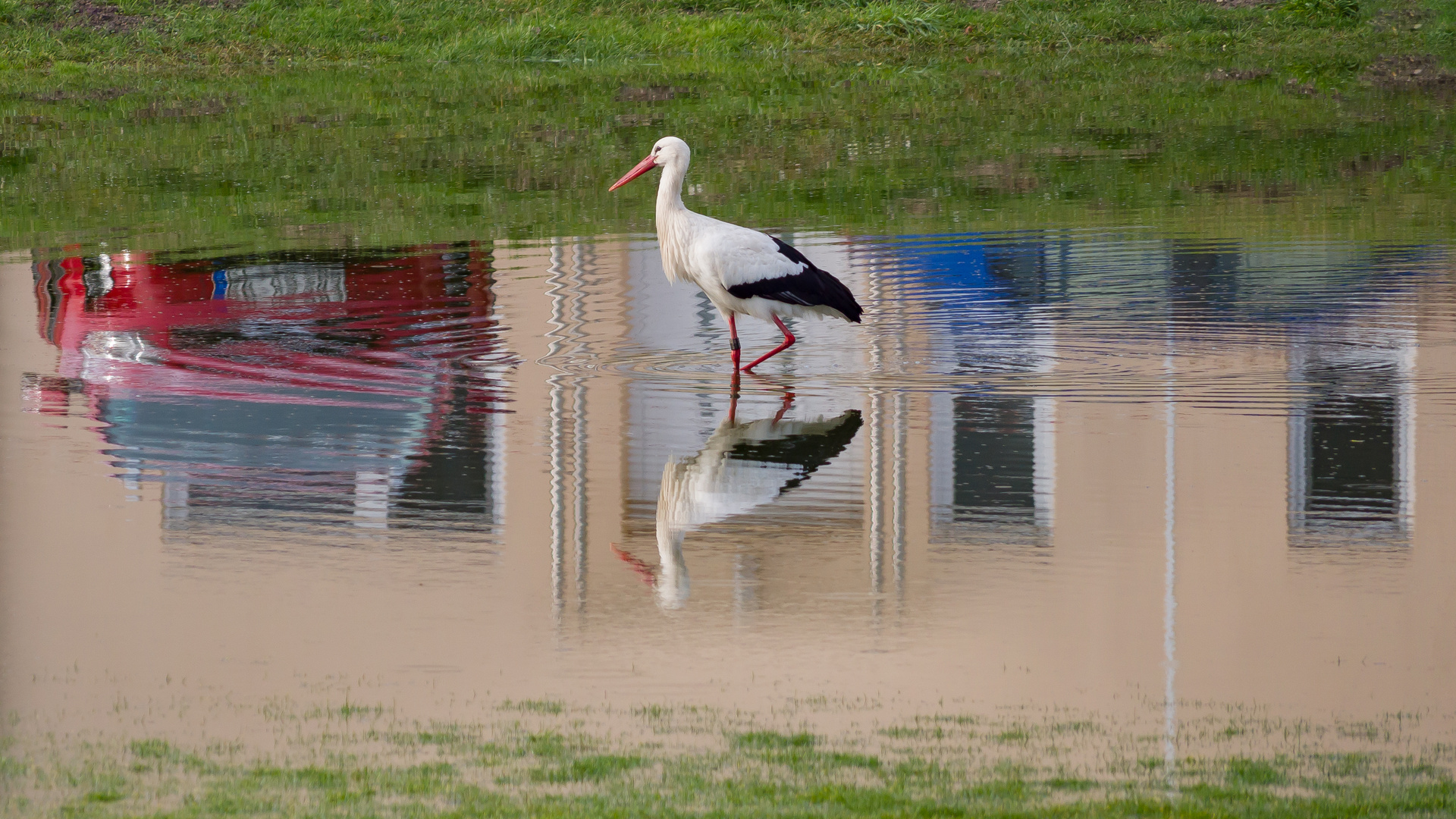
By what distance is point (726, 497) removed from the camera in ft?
29.7

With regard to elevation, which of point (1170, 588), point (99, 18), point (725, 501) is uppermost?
point (99, 18)

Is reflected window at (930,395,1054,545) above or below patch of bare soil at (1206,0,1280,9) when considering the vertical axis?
below

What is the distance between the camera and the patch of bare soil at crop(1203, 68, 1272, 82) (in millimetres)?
30312

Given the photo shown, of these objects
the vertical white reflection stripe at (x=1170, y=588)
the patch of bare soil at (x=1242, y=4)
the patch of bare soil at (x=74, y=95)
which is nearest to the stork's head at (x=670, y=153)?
the vertical white reflection stripe at (x=1170, y=588)

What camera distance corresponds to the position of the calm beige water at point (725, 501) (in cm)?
672

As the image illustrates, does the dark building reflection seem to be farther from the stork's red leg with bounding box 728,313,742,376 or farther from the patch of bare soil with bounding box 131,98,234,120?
the patch of bare soil with bounding box 131,98,234,120

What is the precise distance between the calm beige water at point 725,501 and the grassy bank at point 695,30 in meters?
20.1

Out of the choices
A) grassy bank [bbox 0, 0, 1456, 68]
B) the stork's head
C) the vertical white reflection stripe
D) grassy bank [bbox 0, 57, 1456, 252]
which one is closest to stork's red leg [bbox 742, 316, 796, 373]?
the stork's head

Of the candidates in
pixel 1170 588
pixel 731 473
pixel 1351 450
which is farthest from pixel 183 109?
pixel 1170 588

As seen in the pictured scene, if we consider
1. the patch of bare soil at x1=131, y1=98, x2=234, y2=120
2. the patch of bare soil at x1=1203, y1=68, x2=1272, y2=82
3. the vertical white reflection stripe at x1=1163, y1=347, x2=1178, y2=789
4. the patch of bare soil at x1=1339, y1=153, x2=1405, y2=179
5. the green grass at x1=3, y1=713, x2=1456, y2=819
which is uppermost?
the patch of bare soil at x1=1203, y1=68, x2=1272, y2=82

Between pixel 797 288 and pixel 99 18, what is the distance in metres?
27.9

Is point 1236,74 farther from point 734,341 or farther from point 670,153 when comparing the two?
point 734,341

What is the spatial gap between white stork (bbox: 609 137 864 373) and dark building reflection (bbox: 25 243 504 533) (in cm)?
138

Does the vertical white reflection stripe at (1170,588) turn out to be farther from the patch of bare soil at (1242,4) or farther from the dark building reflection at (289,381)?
the patch of bare soil at (1242,4)
